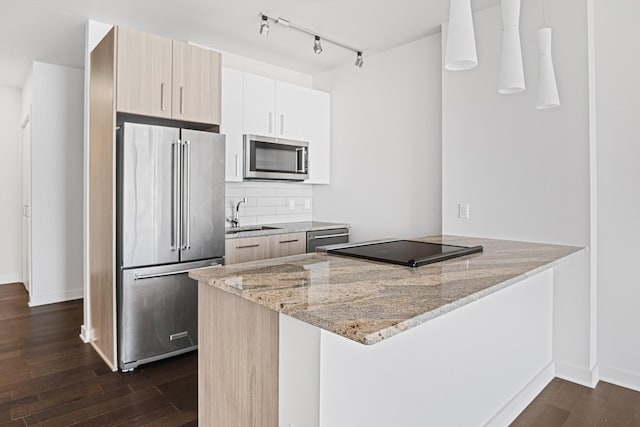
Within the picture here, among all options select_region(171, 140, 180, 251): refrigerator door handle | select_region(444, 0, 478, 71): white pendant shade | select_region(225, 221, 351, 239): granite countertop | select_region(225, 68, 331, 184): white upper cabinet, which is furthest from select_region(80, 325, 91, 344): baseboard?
select_region(444, 0, 478, 71): white pendant shade

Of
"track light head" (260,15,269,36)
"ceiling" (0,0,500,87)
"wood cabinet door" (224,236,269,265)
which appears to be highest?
"ceiling" (0,0,500,87)

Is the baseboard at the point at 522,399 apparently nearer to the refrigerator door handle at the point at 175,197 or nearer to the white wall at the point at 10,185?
the refrigerator door handle at the point at 175,197

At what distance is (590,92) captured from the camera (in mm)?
2512

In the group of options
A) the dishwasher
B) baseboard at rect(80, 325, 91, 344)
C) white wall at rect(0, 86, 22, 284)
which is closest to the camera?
baseboard at rect(80, 325, 91, 344)

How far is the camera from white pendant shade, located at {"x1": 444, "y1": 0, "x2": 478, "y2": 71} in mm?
1516

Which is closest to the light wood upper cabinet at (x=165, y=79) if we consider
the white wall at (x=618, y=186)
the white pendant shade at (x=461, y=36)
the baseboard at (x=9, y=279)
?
the white pendant shade at (x=461, y=36)

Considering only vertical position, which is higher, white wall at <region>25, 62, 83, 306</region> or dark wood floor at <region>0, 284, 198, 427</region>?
white wall at <region>25, 62, 83, 306</region>

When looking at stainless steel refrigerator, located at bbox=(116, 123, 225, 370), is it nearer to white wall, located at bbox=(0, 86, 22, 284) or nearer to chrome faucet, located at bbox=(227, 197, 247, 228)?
chrome faucet, located at bbox=(227, 197, 247, 228)

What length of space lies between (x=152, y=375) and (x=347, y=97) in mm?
3137

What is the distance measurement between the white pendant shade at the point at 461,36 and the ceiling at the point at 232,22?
1.53 metres

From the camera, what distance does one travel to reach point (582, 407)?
234 cm

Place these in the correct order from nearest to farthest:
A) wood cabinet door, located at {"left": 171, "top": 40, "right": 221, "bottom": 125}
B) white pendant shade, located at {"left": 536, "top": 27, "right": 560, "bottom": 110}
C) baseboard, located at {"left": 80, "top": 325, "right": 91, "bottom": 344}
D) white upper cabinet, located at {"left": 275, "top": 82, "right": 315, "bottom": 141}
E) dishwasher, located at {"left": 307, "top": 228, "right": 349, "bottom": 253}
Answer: white pendant shade, located at {"left": 536, "top": 27, "right": 560, "bottom": 110}
wood cabinet door, located at {"left": 171, "top": 40, "right": 221, "bottom": 125}
baseboard, located at {"left": 80, "top": 325, "right": 91, "bottom": 344}
dishwasher, located at {"left": 307, "top": 228, "right": 349, "bottom": 253}
white upper cabinet, located at {"left": 275, "top": 82, "right": 315, "bottom": 141}

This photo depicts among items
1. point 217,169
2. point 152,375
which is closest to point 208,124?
point 217,169

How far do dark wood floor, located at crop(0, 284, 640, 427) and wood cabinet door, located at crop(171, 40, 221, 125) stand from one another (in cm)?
185
